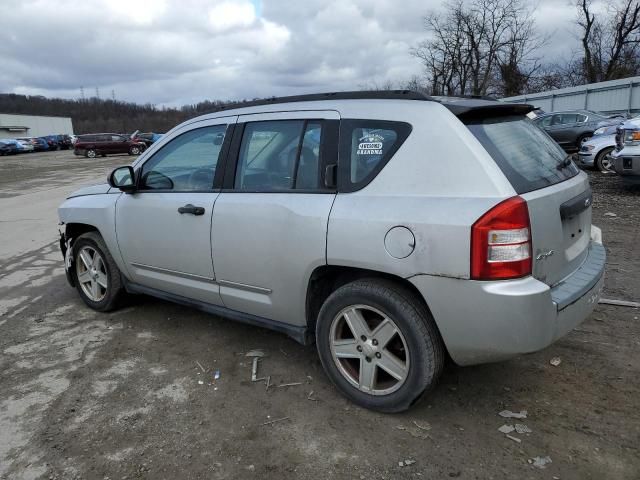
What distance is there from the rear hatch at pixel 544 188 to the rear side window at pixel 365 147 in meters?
0.40

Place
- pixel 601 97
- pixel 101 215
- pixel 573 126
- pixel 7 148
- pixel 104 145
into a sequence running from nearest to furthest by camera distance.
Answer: pixel 101 215, pixel 573 126, pixel 601 97, pixel 104 145, pixel 7 148

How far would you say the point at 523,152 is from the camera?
289cm

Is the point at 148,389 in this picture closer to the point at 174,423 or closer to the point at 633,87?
the point at 174,423

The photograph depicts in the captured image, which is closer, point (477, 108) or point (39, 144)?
point (477, 108)

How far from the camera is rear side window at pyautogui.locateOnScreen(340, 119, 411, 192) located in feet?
9.27

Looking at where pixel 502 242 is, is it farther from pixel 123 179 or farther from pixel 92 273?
pixel 92 273

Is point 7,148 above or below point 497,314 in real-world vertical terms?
above

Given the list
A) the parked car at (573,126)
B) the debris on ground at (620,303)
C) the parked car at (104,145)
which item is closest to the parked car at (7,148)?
the parked car at (104,145)

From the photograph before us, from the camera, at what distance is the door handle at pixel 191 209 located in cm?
357

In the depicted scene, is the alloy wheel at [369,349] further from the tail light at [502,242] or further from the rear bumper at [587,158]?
the rear bumper at [587,158]

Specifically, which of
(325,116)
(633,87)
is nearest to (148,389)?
(325,116)

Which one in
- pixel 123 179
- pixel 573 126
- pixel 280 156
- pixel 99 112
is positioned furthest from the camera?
pixel 99 112

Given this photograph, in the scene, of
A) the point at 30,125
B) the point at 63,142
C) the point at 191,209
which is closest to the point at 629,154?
the point at 191,209

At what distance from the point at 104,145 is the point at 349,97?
38898 mm
